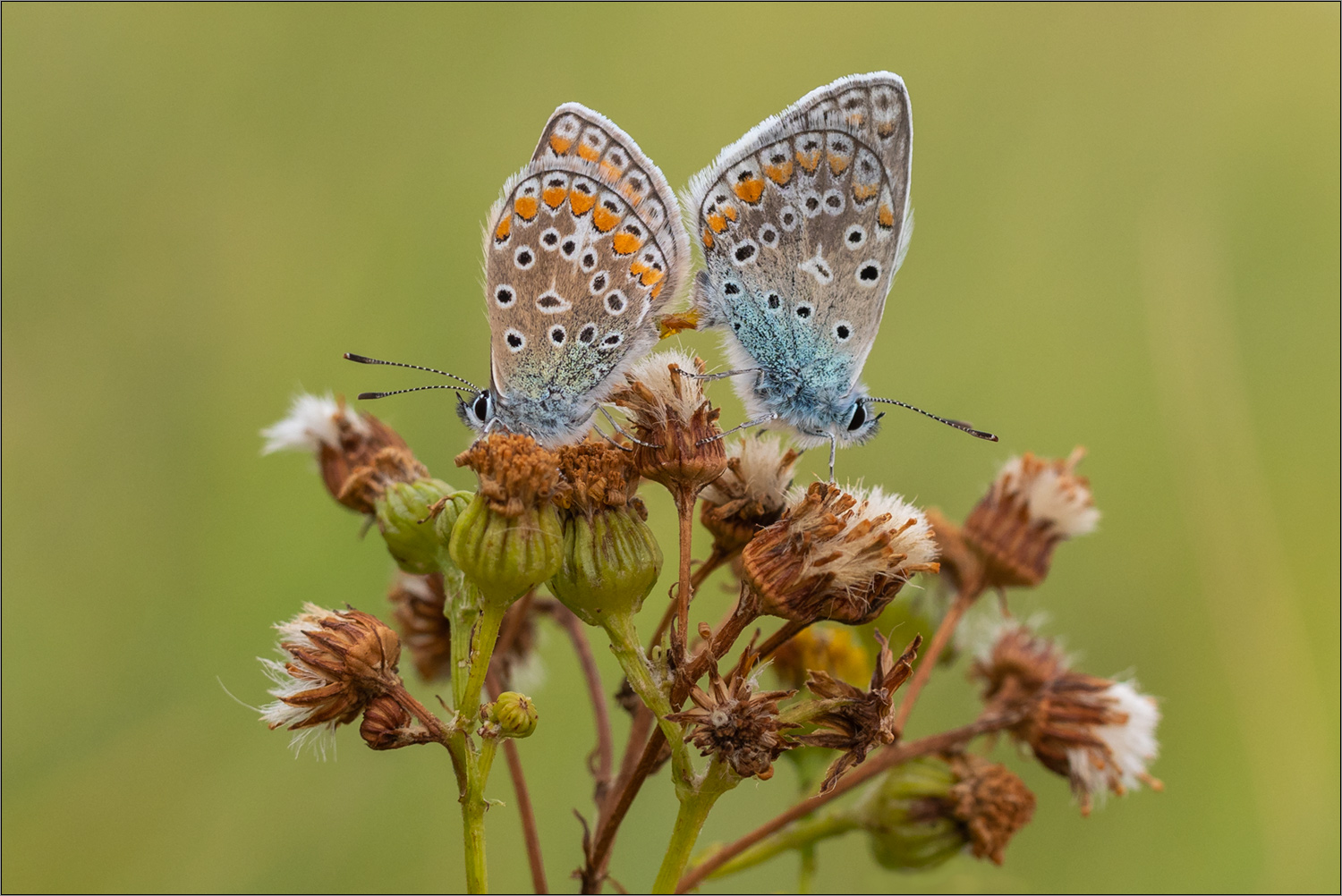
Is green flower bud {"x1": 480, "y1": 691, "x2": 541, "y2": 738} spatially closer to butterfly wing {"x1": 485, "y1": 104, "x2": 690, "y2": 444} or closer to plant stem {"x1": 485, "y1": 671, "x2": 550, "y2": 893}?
plant stem {"x1": 485, "y1": 671, "x2": 550, "y2": 893}

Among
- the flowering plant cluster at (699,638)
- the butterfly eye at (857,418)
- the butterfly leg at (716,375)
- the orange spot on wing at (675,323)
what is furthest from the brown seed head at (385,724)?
the butterfly eye at (857,418)

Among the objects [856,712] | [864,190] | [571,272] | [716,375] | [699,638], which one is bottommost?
[856,712]

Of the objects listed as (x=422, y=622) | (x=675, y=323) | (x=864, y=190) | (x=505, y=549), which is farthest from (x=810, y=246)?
(x=422, y=622)

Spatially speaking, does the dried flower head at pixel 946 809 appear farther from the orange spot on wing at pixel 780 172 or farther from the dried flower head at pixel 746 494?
the orange spot on wing at pixel 780 172

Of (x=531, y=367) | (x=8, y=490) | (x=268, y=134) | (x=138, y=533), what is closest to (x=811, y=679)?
(x=531, y=367)

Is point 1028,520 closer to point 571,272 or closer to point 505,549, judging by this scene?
point 571,272

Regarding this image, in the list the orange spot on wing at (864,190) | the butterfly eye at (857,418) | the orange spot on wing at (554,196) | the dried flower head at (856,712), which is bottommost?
the dried flower head at (856,712)

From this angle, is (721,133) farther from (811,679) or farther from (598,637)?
(811,679)
